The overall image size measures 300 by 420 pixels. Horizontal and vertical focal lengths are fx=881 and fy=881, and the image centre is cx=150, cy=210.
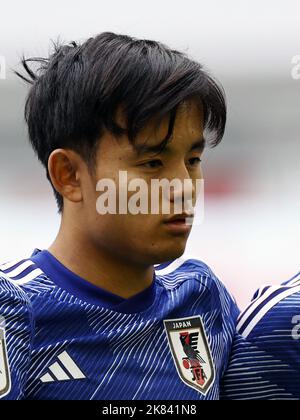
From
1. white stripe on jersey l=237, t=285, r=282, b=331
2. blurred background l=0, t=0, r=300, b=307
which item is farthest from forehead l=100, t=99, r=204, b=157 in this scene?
blurred background l=0, t=0, r=300, b=307

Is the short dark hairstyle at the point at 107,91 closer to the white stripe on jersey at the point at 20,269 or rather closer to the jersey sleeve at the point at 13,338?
the white stripe on jersey at the point at 20,269

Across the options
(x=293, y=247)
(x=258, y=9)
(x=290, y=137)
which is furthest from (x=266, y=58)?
(x=293, y=247)

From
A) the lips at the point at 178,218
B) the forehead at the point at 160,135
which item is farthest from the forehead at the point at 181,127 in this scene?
the lips at the point at 178,218

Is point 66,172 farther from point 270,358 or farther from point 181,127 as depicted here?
point 270,358

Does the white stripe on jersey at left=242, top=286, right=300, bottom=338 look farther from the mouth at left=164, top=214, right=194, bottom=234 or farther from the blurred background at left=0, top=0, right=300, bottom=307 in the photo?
the blurred background at left=0, top=0, right=300, bottom=307

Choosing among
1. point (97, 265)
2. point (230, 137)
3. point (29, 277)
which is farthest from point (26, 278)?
point (230, 137)

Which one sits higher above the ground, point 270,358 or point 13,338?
point 13,338

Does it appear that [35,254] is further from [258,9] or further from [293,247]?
[258,9]

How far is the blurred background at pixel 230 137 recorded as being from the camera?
3832 millimetres

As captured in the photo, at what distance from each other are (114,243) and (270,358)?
0.32 metres

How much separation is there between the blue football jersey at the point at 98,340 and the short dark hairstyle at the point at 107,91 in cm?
20

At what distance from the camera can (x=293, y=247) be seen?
12.7ft

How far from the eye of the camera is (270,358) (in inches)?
55.7
